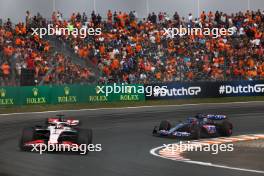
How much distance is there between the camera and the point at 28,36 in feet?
102

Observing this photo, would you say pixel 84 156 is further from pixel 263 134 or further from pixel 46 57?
pixel 46 57

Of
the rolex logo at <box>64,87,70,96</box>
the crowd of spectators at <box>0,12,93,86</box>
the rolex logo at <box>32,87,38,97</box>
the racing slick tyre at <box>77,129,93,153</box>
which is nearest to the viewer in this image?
the racing slick tyre at <box>77,129,93,153</box>

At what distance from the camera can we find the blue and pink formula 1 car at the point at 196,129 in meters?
16.8

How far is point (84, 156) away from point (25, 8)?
2350cm

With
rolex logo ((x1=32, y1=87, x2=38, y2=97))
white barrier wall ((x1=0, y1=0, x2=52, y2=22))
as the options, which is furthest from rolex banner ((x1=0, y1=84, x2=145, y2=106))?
white barrier wall ((x1=0, y1=0, x2=52, y2=22))

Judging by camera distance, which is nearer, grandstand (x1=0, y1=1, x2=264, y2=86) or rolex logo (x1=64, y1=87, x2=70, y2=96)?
rolex logo (x1=64, y1=87, x2=70, y2=96)

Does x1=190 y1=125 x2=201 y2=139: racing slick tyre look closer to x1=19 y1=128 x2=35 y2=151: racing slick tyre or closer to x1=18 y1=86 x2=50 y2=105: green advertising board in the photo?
x1=19 y1=128 x2=35 y2=151: racing slick tyre

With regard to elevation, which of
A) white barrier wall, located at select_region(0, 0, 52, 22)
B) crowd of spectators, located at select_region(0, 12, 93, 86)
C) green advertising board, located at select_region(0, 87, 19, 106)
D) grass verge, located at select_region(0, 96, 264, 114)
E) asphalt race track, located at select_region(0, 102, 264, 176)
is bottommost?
asphalt race track, located at select_region(0, 102, 264, 176)

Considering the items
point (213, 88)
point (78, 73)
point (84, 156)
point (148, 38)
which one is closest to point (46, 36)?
point (78, 73)

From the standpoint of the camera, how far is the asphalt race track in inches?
432

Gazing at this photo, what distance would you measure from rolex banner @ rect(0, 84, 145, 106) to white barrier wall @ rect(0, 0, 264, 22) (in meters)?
7.48

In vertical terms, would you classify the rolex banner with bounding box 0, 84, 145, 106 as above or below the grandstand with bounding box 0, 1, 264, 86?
below

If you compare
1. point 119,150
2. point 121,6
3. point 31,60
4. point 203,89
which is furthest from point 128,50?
point 119,150

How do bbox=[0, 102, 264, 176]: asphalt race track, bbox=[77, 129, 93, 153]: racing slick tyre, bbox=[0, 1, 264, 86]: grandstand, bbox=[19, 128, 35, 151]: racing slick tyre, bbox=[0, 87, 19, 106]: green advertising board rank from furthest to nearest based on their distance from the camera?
bbox=[0, 1, 264, 86]: grandstand, bbox=[0, 87, 19, 106]: green advertising board, bbox=[19, 128, 35, 151]: racing slick tyre, bbox=[77, 129, 93, 153]: racing slick tyre, bbox=[0, 102, 264, 176]: asphalt race track
